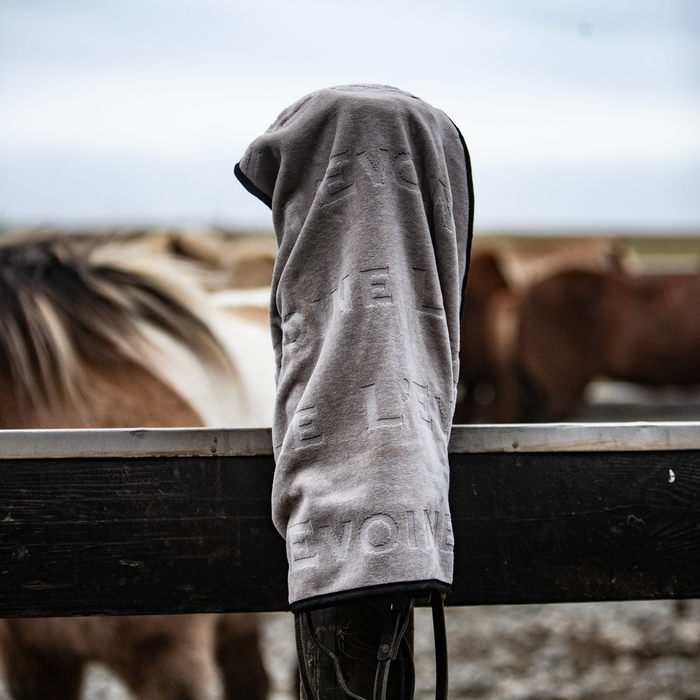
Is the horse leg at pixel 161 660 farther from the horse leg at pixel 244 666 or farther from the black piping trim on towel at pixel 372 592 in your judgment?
the black piping trim on towel at pixel 372 592

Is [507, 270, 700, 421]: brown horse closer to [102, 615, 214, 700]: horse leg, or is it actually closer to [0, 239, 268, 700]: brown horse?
[0, 239, 268, 700]: brown horse

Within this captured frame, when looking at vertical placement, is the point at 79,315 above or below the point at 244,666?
above

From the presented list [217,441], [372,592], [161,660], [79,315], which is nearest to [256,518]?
[217,441]

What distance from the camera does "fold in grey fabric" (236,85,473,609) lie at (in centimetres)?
43

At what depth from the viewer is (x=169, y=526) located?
57cm

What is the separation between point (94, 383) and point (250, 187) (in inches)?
21.2

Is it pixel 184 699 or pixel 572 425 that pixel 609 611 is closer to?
pixel 184 699

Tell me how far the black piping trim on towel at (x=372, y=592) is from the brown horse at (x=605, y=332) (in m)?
3.44

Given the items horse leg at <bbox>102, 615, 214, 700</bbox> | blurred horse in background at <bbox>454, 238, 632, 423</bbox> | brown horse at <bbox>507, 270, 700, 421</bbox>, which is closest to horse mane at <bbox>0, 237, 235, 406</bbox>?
horse leg at <bbox>102, 615, 214, 700</bbox>

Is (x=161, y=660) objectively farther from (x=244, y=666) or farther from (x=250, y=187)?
(x=250, y=187)

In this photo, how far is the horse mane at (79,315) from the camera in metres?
0.92

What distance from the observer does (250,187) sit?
537 millimetres

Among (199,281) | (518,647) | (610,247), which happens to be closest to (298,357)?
(199,281)

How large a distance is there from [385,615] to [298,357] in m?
0.20
